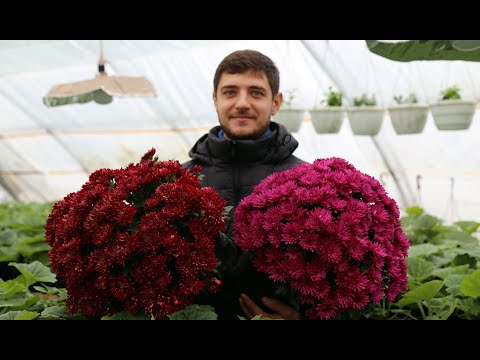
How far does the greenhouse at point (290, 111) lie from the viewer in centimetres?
460

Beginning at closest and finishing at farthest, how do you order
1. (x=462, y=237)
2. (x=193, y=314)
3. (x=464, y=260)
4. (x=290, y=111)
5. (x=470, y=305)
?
(x=193, y=314) → (x=470, y=305) → (x=464, y=260) → (x=462, y=237) → (x=290, y=111)

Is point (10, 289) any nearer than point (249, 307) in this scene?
No

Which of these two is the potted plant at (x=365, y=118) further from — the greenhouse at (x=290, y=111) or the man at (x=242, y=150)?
the man at (x=242, y=150)

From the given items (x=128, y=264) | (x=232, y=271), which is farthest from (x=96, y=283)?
(x=232, y=271)

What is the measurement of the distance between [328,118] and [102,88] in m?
1.88

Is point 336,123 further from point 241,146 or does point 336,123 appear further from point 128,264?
point 128,264

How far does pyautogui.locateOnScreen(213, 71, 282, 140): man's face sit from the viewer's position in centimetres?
158

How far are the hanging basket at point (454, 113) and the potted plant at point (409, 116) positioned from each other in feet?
0.56

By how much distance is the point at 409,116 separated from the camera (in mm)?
4609

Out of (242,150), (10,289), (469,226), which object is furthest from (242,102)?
(469,226)

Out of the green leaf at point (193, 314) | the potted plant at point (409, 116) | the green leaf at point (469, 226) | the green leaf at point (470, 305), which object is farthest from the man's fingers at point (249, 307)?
the potted plant at point (409, 116)

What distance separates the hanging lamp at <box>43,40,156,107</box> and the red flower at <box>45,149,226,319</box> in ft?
11.4

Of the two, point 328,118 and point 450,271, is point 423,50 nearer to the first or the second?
point 450,271
